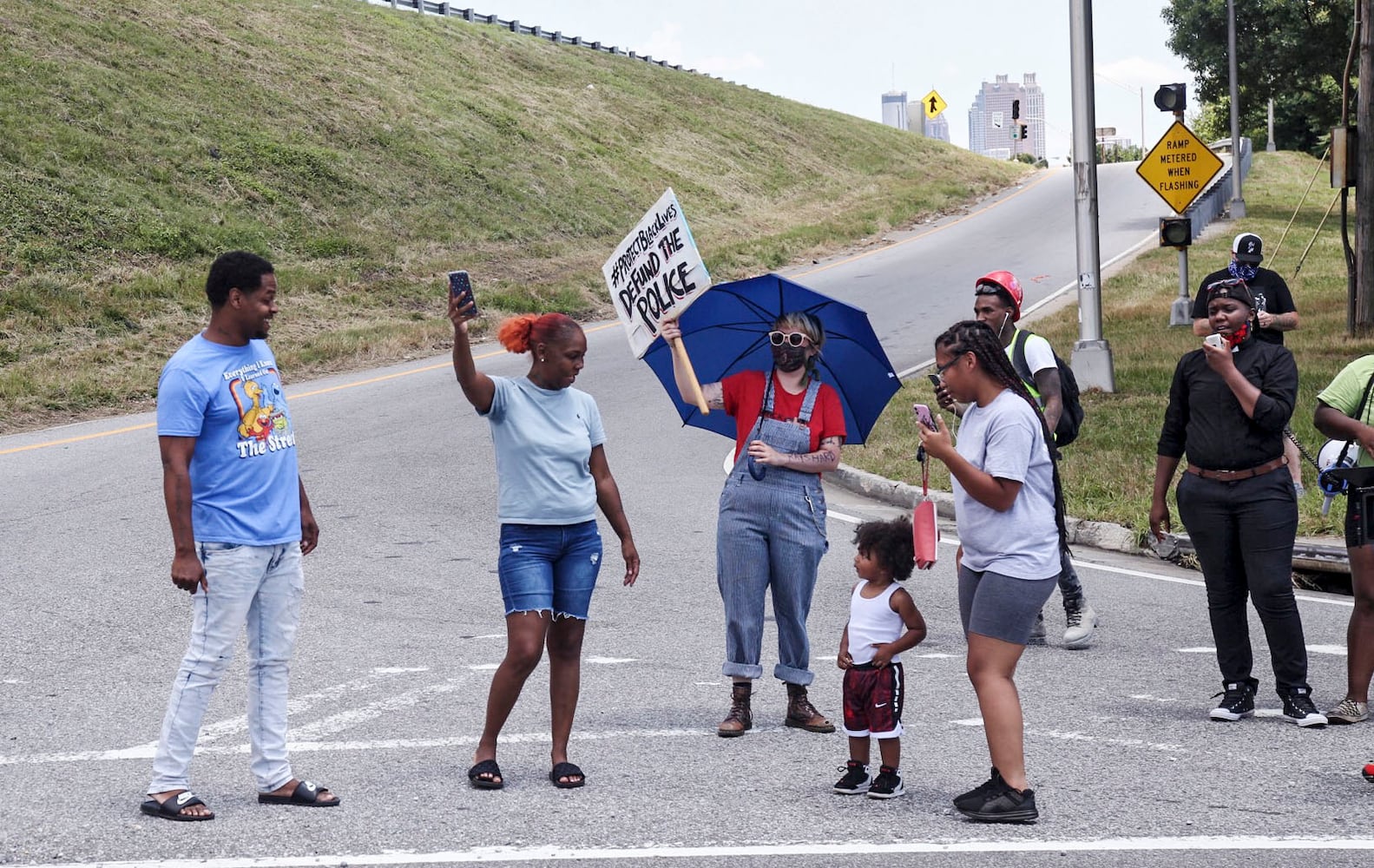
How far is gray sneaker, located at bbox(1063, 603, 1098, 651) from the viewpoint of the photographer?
7723mm

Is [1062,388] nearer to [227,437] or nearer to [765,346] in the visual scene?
[765,346]

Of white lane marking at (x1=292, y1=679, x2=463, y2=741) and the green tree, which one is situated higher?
the green tree

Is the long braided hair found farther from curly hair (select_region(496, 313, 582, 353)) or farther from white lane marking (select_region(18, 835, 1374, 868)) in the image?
curly hair (select_region(496, 313, 582, 353))

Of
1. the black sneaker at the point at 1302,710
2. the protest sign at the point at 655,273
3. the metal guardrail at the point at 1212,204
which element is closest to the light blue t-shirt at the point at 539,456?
the protest sign at the point at 655,273

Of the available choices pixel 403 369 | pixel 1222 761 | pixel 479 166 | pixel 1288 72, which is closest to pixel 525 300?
pixel 403 369

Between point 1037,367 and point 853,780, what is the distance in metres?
2.98

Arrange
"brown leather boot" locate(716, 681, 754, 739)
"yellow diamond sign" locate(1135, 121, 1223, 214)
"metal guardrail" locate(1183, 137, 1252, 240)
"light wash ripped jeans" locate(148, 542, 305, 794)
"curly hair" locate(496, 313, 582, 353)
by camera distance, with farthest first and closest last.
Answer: "metal guardrail" locate(1183, 137, 1252, 240) < "yellow diamond sign" locate(1135, 121, 1223, 214) < "brown leather boot" locate(716, 681, 754, 739) < "curly hair" locate(496, 313, 582, 353) < "light wash ripped jeans" locate(148, 542, 305, 794)

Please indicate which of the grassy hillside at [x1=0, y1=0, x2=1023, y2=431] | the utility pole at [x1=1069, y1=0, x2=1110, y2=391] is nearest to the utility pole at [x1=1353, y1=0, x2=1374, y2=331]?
the utility pole at [x1=1069, y1=0, x2=1110, y2=391]

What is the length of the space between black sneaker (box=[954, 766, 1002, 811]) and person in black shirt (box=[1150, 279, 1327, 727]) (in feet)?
5.80

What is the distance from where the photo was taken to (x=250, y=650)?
17.5 ft

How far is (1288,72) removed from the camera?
41.9 metres

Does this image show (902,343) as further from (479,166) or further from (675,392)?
(479,166)

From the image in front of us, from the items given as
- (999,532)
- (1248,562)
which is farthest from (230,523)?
(1248,562)

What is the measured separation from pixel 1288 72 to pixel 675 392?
132 feet
